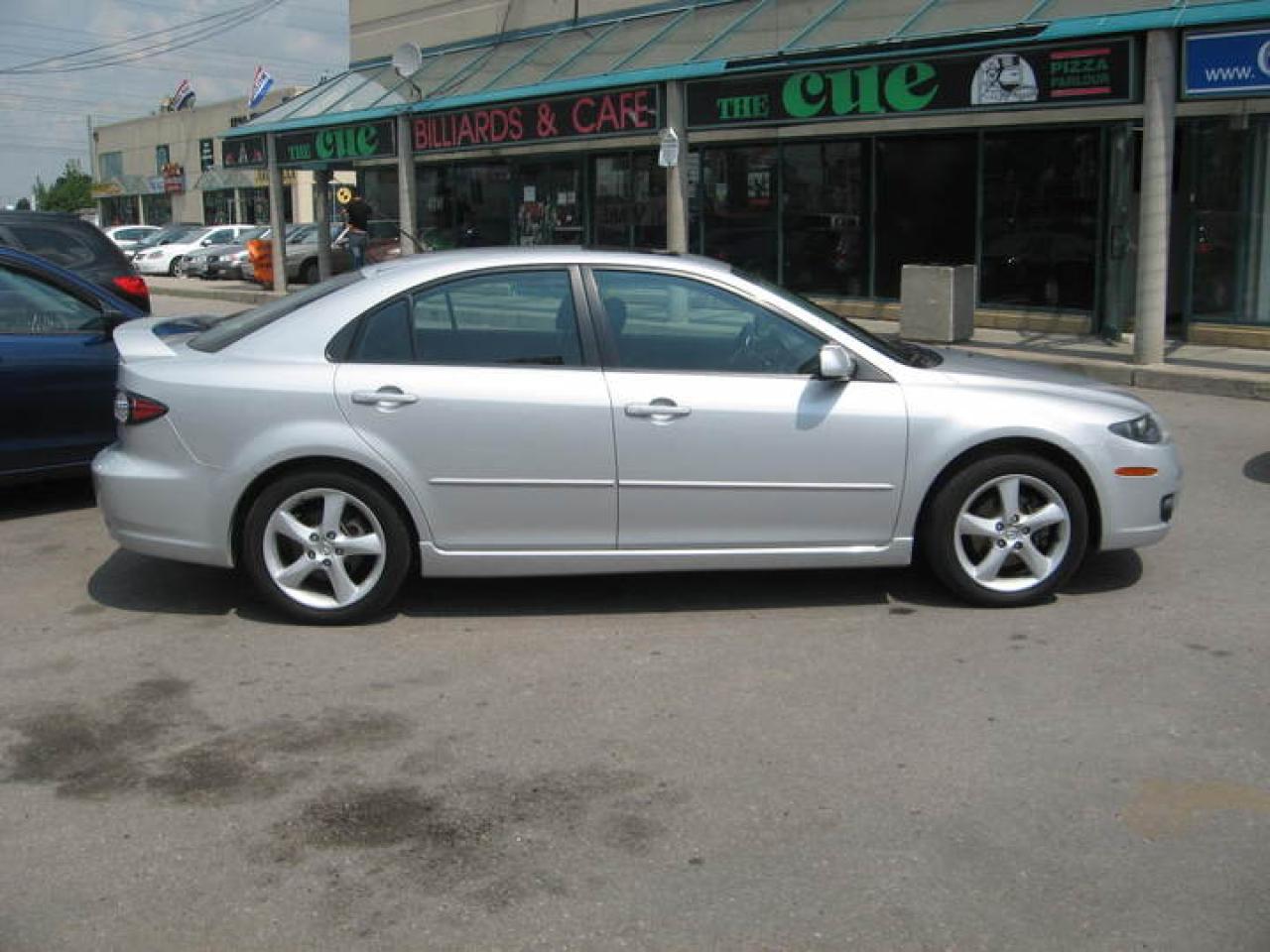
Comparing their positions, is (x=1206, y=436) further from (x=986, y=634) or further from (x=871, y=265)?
(x=871, y=265)

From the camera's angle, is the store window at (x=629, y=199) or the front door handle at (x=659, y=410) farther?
the store window at (x=629, y=199)

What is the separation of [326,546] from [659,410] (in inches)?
59.6

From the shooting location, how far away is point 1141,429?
19.0ft

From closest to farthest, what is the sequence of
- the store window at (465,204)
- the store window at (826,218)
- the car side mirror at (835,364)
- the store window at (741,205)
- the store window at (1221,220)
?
the car side mirror at (835,364) < the store window at (1221,220) < the store window at (826,218) < the store window at (741,205) < the store window at (465,204)

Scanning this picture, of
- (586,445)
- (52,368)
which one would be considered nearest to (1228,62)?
(586,445)

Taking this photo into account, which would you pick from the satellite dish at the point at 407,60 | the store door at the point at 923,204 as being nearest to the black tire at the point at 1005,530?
the store door at the point at 923,204

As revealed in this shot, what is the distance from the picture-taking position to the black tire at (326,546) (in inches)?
216

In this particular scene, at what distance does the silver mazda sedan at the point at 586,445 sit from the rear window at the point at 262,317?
0.04m

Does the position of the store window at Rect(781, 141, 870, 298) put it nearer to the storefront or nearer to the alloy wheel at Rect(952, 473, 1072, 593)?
the storefront

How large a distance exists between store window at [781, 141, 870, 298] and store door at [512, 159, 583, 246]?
462 cm

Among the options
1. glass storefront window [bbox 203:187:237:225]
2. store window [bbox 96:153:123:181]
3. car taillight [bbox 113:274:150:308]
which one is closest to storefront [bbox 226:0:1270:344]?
car taillight [bbox 113:274:150:308]

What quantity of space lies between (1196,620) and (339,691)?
11.8 feet

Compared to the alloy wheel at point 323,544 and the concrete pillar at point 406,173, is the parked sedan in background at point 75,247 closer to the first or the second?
the alloy wheel at point 323,544

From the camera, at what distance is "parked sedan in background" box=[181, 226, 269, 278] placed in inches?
1324
